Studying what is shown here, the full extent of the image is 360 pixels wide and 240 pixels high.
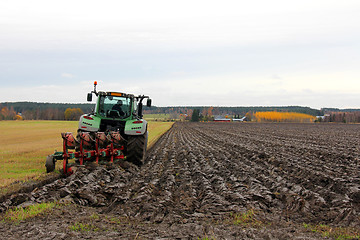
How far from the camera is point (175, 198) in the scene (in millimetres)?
6738

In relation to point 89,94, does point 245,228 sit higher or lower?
lower

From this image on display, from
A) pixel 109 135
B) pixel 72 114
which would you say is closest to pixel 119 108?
pixel 109 135

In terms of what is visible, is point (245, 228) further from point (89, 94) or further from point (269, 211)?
point (89, 94)

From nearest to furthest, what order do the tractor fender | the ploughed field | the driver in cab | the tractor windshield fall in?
1. the ploughed field
2. the tractor fender
3. the tractor windshield
4. the driver in cab

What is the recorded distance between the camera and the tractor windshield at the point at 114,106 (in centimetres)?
1195

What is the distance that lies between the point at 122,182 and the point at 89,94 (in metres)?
4.52

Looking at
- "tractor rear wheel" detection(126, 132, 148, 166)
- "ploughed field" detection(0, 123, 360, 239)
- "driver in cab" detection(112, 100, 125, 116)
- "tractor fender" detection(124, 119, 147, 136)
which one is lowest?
"ploughed field" detection(0, 123, 360, 239)

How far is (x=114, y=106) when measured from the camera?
12062 mm

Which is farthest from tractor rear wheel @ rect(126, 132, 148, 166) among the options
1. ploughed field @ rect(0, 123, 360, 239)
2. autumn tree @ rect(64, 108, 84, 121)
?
autumn tree @ rect(64, 108, 84, 121)

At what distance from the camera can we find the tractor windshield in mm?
11945

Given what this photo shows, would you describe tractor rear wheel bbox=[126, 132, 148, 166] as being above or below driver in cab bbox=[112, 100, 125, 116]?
below

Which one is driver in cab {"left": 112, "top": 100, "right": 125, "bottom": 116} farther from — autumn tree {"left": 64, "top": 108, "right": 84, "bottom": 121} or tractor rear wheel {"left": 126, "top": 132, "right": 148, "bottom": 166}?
autumn tree {"left": 64, "top": 108, "right": 84, "bottom": 121}

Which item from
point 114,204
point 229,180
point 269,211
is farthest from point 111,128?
point 269,211

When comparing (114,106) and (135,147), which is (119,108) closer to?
(114,106)
